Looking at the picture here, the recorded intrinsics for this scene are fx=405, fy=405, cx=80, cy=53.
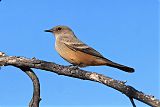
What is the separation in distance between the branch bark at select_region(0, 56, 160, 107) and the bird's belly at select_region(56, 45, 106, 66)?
191cm

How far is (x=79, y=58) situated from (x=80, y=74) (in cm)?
216

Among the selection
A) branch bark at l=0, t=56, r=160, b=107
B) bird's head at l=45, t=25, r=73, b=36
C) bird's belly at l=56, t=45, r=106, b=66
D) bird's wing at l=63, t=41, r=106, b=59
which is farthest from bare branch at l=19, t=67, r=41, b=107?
bird's head at l=45, t=25, r=73, b=36

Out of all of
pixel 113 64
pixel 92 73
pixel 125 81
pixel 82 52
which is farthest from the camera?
pixel 82 52

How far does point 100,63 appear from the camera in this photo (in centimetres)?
705

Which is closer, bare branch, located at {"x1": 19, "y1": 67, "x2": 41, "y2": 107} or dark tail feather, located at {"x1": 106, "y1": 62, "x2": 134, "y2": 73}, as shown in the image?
bare branch, located at {"x1": 19, "y1": 67, "x2": 41, "y2": 107}

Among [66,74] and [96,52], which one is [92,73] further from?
[96,52]

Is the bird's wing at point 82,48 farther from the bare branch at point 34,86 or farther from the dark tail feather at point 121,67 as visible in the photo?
the bare branch at point 34,86

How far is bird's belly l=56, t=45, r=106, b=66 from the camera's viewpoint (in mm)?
7061

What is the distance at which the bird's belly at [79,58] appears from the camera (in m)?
7.06

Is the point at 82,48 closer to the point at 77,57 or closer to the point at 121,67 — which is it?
the point at 77,57

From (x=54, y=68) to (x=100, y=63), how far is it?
2.10 m

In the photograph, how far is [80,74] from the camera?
198 inches

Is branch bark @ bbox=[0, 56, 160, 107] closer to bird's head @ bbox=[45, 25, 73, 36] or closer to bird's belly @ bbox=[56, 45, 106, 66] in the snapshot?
bird's belly @ bbox=[56, 45, 106, 66]

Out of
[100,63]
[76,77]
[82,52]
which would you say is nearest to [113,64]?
[100,63]
